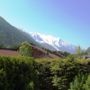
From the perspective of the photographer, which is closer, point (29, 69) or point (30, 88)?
point (30, 88)

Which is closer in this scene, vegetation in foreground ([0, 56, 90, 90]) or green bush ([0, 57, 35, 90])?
green bush ([0, 57, 35, 90])

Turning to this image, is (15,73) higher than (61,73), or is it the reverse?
(15,73)

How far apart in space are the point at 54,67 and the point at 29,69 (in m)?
6.29

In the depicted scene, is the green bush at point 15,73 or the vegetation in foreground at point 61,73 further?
Answer: the vegetation in foreground at point 61,73

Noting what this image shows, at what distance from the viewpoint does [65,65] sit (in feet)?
70.1

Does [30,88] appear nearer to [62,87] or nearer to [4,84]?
[4,84]

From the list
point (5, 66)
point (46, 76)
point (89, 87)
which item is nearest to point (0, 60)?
point (5, 66)

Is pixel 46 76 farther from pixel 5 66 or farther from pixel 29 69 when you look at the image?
pixel 5 66

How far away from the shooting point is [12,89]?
13.8 meters

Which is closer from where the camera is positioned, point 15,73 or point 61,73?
point 15,73

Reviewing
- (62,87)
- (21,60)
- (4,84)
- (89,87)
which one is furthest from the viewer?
(62,87)

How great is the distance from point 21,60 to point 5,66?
167 centimetres

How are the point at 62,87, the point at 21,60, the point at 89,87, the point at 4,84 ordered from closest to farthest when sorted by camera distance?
the point at 4,84 → the point at 21,60 → the point at 89,87 → the point at 62,87

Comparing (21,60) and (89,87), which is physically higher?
(21,60)
